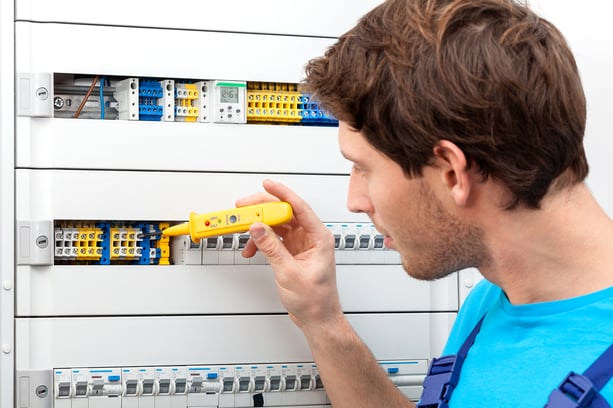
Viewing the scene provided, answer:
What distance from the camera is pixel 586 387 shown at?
1133 mm

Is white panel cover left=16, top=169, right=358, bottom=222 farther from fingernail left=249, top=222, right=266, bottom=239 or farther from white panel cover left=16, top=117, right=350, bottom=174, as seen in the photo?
fingernail left=249, top=222, right=266, bottom=239

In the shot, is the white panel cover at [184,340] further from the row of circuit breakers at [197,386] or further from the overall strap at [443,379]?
the overall strap at [443,379]

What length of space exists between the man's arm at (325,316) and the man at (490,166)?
402 millimetres

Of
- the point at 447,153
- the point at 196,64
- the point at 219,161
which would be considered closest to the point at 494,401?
the point at 447,153

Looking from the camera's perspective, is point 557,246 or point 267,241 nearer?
point 557,246

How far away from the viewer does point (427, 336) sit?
2033mm

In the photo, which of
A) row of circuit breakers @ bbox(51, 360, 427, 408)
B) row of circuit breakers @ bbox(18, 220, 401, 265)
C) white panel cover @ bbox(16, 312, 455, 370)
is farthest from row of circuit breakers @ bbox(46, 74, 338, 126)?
row of circuit breakers @ bbox(51, 360, 427, 408)

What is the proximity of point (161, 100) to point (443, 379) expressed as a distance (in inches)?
35.8

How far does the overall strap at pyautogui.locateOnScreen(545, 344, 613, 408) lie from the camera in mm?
1133

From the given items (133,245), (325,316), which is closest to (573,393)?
(325,316)

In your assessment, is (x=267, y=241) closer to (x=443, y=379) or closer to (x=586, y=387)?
(x=443, y=379)

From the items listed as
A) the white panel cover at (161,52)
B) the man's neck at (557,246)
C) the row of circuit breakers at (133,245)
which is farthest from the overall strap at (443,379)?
the white panel cover at (161,52)

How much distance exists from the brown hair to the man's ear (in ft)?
0.04

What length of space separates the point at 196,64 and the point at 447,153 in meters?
0.81
